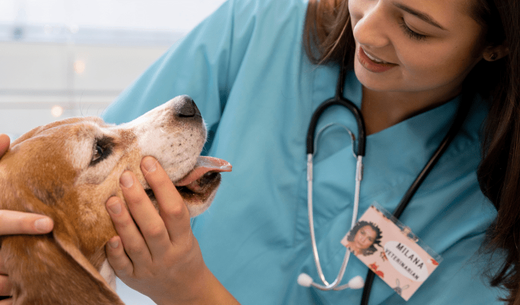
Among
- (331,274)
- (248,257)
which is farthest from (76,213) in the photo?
(331,274)

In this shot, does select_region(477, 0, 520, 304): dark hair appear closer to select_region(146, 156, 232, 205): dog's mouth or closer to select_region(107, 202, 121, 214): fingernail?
select_region(146, 156, 232, 205): dog's mouth

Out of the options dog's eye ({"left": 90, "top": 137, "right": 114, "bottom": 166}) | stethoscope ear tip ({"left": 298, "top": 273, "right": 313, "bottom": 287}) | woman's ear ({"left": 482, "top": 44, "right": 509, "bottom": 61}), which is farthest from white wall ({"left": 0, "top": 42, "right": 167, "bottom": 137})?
woman's ear ({"left": 482, "top": 44, "right": 509, "bottom": 61})

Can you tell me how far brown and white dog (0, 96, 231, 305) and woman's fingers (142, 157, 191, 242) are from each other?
1.8 inches

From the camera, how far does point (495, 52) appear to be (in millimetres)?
839

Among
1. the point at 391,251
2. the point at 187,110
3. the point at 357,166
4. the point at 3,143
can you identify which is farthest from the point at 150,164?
the point at 391,251

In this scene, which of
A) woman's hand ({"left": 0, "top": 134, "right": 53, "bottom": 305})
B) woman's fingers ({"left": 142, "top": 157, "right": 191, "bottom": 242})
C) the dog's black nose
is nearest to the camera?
woman's hand ({"left": 0, "top": 134, "right": 53, "bottom": 305})

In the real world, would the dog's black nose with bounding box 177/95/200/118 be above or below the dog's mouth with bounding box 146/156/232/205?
above

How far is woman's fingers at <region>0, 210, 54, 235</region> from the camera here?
63cm

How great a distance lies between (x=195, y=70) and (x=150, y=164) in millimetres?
410

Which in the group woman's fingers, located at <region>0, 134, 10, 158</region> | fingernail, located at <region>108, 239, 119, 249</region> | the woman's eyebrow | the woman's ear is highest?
the woman's eyebrow

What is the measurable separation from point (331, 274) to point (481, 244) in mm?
364

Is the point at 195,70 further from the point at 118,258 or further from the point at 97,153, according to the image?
the point at 118,258

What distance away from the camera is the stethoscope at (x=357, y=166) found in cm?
98

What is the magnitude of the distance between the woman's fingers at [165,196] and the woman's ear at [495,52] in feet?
2.34
